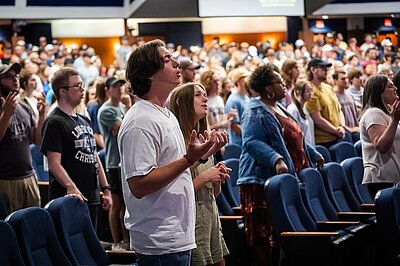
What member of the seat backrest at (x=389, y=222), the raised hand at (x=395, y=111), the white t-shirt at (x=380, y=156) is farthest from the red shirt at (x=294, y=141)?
the seat backrest at (x=389, y=222)

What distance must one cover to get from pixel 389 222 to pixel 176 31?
19173 mm

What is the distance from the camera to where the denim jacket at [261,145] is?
616cm

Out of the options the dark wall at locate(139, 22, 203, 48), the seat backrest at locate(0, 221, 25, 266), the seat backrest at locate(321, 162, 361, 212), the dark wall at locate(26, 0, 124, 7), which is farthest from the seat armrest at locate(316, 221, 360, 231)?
the dark wall at locate(139, 22, 203, 48)

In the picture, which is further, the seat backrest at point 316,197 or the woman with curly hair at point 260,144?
the seat backrest at point 316,197

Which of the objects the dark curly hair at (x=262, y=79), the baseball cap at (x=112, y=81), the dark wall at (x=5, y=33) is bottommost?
the dark curly hair at (x=262, y=79)

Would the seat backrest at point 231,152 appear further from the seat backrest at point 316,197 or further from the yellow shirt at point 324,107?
the seat backrest at point 316,197

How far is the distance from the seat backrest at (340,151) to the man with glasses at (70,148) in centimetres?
357

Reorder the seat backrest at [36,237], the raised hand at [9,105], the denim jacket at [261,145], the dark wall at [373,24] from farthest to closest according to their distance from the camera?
the dark wall at [373,24] → the denim jacket at [261,145] → the raised hand at [9,105] → the seat backrest at [36,237]

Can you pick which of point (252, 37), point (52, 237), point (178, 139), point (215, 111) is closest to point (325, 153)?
point (215, 111)

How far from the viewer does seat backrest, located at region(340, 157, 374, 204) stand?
7.57 metres

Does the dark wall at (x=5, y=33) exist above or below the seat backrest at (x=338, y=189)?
above

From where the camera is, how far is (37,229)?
4.53 metres

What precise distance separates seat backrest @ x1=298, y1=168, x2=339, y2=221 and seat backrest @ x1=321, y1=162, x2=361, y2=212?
24 cm

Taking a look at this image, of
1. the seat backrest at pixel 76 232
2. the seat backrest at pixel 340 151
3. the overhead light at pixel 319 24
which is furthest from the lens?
the overhead light at pixel 319 24
